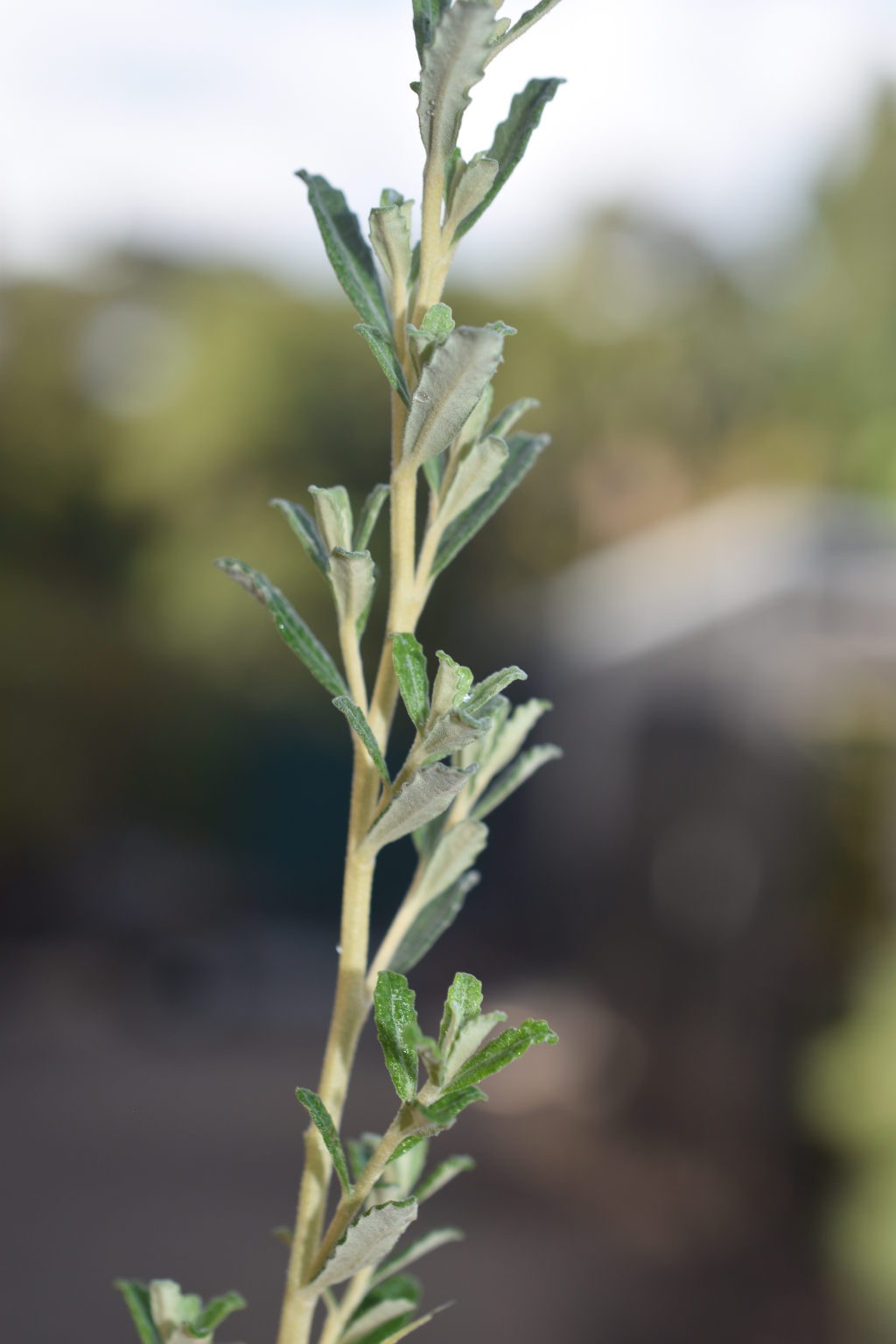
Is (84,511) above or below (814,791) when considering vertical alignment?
above

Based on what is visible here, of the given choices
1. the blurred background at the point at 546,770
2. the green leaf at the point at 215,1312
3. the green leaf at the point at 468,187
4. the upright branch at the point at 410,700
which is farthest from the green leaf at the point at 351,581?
the blurred background at the point at 546,770

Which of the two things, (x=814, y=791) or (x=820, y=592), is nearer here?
(x=814, y=791)

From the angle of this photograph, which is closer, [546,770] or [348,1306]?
[348,1306]

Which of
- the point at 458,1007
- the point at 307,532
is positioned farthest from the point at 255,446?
the point at 458,1007

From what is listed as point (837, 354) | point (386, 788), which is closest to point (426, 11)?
point (386, 788)

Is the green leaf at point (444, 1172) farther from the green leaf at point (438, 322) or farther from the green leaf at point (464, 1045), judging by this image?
the green leaf at point (438, 322)

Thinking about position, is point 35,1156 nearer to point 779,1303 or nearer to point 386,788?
point 779,1303

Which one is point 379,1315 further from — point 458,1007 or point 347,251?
point 347,251
